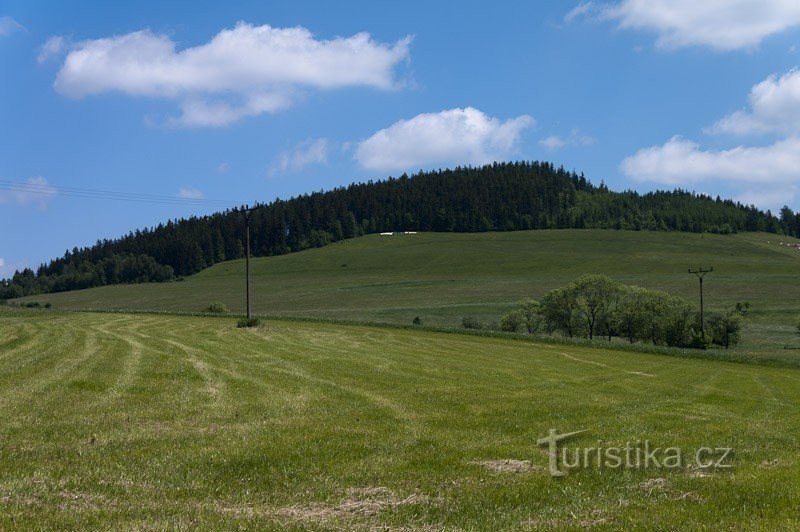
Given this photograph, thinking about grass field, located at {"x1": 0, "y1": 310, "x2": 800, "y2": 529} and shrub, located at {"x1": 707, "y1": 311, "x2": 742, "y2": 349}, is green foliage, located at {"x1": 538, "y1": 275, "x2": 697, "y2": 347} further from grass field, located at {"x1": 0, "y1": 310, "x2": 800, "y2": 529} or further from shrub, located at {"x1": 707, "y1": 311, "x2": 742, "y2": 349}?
grass field, located at {"x1": 0, "y1": 310, "x2": 800, "y2": 529}

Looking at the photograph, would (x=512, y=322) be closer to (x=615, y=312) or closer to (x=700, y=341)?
(x=615, y=312)

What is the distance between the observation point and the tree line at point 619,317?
100 meters

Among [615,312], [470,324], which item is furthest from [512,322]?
[615,312]

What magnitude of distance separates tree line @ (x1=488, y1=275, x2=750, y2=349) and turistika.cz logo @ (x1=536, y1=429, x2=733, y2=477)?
90985mm

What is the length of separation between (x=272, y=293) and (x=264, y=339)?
397 ft

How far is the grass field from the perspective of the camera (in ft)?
31.1

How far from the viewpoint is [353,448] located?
13680 millimetres

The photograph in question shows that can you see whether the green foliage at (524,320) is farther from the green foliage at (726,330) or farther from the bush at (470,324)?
the green foliage at (726,330)

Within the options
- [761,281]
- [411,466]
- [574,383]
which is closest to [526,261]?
[761,281]

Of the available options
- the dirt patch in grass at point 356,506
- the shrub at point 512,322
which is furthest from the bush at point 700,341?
the dirt patch in grass at point 356,506

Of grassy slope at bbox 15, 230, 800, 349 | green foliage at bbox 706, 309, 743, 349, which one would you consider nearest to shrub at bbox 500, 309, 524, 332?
grassy slope at bbox 15, 230, 800, 349

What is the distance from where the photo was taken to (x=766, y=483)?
36.6 feet

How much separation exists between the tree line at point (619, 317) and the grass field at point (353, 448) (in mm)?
78051

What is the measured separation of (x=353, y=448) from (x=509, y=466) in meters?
3.18
